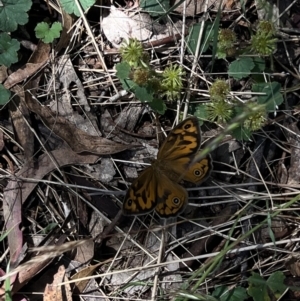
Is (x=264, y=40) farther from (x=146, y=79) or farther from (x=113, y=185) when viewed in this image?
(x=113, y=185)

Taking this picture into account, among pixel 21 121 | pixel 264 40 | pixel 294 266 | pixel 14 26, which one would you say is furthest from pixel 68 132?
pixel 294 266

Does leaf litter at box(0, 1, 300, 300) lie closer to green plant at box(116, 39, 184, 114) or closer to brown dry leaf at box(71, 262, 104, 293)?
brown dry leaf at box(71, 262, 104, 293)

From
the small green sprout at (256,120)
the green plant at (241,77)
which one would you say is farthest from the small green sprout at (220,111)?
the small green sprout at (256,120)

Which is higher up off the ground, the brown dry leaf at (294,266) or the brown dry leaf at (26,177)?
the brown dry leaf at (26,177)

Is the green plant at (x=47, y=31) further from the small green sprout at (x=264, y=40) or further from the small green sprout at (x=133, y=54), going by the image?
the small green sprout at (x=264, y=40)

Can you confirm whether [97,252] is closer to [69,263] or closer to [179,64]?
[69,263]

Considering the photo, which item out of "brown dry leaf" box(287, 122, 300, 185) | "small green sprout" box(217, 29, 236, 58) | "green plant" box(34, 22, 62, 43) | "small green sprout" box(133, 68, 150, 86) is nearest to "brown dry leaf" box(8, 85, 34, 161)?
"green plant" box(34, 22, 62, 43)

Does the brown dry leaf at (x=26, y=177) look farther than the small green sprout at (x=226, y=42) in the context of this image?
Yes
